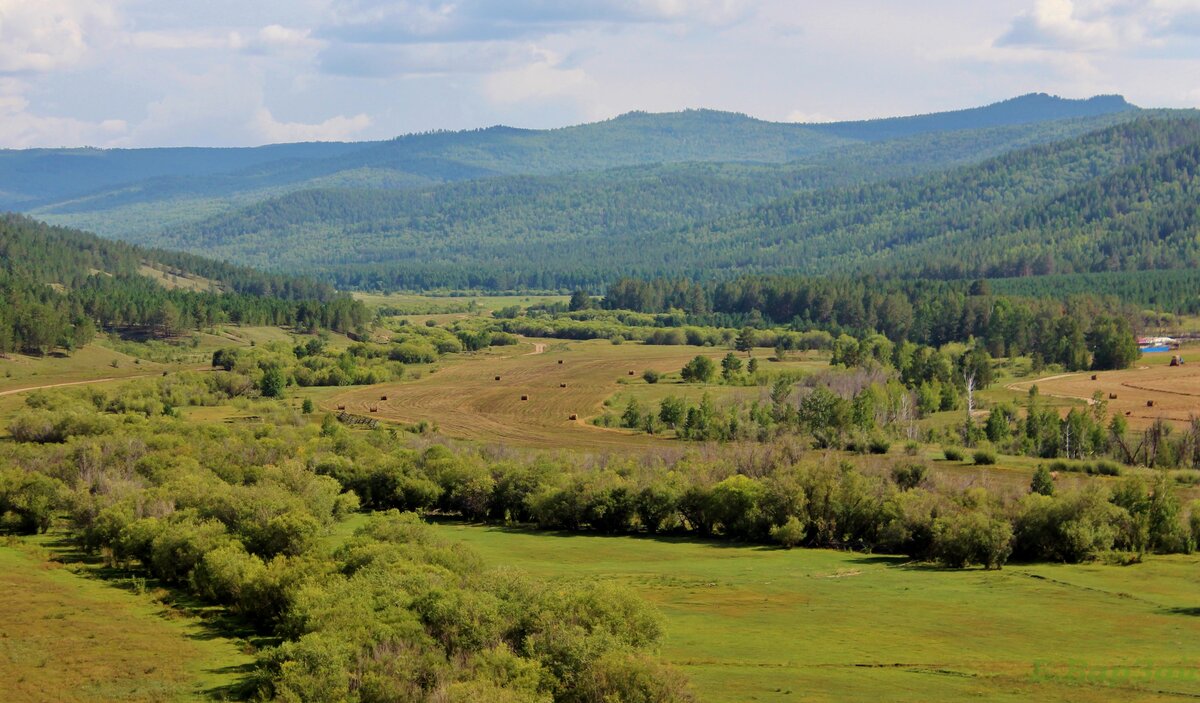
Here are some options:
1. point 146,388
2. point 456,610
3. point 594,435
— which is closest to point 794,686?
point 456,610

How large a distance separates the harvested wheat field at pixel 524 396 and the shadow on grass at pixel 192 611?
47.7 meters

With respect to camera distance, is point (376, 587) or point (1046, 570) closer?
point (376, 587)

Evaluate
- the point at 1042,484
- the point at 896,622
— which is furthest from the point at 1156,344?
the point at 896,622

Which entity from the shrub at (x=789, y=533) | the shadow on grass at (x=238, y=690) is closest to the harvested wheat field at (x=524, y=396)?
the shrub at (x=789, y=533)

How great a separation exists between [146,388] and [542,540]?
68.7 meters

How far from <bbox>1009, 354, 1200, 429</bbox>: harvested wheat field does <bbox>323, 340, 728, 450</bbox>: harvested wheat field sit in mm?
43118

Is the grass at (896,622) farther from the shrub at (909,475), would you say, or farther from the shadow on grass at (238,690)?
the shadow on grass at (238,690)

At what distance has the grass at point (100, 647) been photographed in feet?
172

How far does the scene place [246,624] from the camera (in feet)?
202

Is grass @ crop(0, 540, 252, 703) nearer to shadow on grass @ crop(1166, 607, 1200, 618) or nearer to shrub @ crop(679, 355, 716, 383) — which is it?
shadow on grass @ crop(1166, 607, 1200, 618)

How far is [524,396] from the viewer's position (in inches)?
5861

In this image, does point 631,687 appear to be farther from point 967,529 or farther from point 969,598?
point 967,529

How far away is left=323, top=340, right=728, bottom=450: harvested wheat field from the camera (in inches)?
4847

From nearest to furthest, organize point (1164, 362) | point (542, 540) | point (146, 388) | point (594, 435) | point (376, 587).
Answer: point (376, 587), point (542, 540), point (594, 435), point (146, 388), point (1164, 362)
